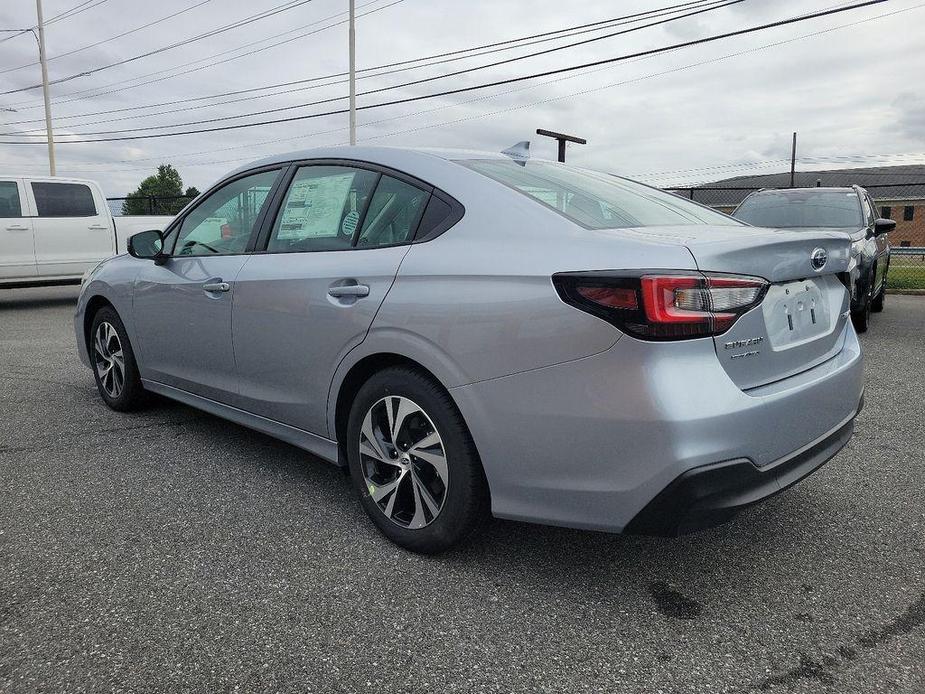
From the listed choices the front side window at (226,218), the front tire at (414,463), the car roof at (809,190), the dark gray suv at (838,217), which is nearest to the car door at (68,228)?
the front side window at (226,218)

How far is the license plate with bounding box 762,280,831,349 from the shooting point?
2.33 m

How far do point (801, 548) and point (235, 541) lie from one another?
220 cm

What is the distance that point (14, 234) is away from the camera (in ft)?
35.7

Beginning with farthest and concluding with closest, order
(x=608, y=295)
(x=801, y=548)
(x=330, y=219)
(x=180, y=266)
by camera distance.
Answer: (x=180, y=266)
(x=330, y=219)
(x=801, y=548)
(x=608, y=295)

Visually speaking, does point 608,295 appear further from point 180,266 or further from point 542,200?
point 180,266

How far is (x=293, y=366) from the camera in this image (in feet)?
10.4

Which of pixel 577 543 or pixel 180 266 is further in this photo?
pixel 180 266

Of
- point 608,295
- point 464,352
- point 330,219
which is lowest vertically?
point 464,352

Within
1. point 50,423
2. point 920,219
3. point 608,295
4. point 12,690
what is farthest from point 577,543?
point 920,219

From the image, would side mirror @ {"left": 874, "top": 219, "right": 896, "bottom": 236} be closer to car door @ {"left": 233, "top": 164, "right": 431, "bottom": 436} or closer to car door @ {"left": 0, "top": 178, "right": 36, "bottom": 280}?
car door @ {"left": 233, "top": 164, "right": 431, "bottom": 436}

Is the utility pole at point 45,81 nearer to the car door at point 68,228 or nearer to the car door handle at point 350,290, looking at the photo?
the car door at point 68,228

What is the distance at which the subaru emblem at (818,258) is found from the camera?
2537 millimetres

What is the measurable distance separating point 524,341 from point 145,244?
9.62 feet

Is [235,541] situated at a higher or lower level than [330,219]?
lower
